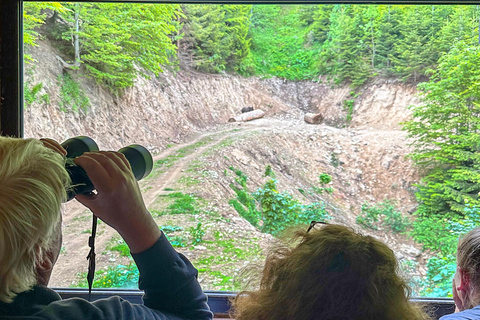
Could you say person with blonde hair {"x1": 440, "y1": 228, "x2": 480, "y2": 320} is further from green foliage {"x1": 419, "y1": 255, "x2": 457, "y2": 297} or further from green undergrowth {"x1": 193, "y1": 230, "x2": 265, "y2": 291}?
green undergrowth {"x1": 193, "y1": 230, "x2": 265, "y2": 291}

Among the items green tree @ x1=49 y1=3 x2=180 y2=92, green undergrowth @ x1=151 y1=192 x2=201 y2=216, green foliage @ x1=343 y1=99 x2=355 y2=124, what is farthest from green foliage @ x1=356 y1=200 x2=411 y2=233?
green tree @ x1=49 y1=3 x2=180 y2=92

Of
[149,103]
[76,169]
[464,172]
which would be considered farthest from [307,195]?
[76,169]

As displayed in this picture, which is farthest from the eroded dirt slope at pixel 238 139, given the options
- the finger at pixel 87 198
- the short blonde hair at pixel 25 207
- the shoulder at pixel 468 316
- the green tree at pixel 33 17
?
the short blonde hair at pixel 25 207

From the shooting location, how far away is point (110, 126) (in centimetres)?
205

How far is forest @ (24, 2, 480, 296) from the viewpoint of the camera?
74.8 inches

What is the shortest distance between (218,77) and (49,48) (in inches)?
31.7

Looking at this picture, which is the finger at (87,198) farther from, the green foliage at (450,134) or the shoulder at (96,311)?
the green foliage at (450,134)

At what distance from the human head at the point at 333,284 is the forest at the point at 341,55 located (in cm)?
143

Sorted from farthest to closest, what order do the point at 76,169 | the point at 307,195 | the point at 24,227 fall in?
the point at 307,195, the point at 76,169, the point at 24,227

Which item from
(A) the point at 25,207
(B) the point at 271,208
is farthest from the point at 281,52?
(A) the point at 25,207

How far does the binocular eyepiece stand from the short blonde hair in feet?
0.20

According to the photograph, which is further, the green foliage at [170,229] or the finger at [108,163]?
the green foliage at [170,229]

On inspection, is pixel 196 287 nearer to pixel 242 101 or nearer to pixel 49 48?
pixel 242 101

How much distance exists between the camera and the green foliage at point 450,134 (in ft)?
6.33
